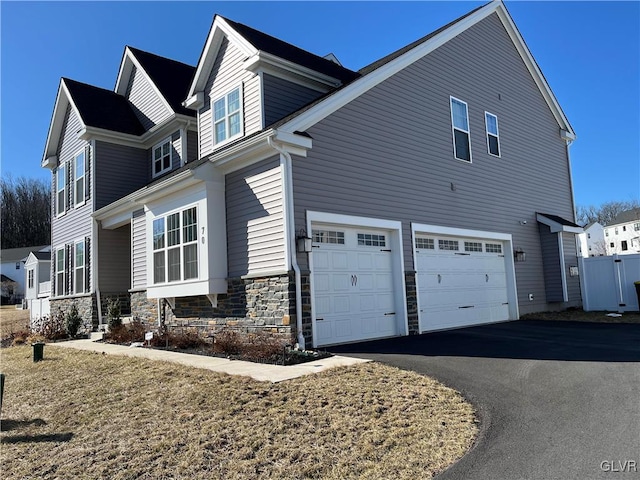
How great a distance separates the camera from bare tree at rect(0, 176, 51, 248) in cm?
5722

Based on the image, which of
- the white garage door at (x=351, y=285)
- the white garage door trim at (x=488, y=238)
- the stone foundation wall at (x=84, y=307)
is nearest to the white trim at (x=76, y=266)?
the stone foundation wall at (x=84, y=307)

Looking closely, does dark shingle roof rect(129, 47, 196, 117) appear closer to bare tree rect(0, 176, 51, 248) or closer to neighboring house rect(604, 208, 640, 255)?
bare tree rect(0, 176, 51, 248)

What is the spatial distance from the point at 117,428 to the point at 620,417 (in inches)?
209

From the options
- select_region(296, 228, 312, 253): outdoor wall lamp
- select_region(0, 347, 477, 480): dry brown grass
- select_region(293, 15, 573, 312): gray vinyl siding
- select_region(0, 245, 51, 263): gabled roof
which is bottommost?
select_region(0, 347, 477, 480): dry brown grass

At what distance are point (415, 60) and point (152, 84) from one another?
915 cm

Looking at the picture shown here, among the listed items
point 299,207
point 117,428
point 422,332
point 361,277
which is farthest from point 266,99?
point 117,428

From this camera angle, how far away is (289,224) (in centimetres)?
914

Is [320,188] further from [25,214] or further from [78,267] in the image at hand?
[25,214]

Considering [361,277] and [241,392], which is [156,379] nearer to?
[241,392]

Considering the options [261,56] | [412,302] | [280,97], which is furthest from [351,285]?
[261,56]

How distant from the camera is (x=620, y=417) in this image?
479 centimetres

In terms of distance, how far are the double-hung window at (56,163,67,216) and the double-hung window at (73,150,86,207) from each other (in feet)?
3.47

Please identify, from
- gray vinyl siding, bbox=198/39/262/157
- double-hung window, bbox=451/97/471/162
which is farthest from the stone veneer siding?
double-hung window, bbox=451/97/471/162

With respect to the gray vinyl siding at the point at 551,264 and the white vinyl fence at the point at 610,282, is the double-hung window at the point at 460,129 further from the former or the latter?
the white vinyl fence at the point at 610,282
